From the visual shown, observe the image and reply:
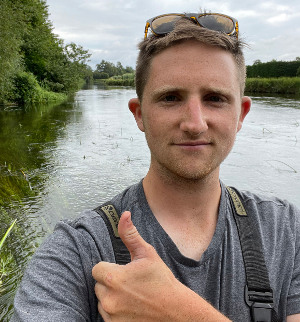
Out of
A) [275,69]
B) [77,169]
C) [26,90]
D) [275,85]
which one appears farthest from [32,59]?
[275,69]

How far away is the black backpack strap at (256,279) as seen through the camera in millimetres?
1302

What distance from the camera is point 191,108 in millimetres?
1473

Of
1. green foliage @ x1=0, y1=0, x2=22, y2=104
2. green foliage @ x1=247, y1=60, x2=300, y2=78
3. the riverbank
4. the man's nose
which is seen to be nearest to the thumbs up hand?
the man's nose

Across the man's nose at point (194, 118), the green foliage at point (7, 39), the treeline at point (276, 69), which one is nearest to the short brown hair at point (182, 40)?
the man's nose at point (194, 118)

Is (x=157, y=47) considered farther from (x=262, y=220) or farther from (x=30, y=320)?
(x=30, y=320)

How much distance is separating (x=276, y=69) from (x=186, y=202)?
48.9m

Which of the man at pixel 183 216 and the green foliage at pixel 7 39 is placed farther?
the green foliage at pixel 7 39

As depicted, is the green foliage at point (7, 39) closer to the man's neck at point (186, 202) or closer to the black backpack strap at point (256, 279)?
the man's neck at point (186, 202)

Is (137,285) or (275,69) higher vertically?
(275,69)

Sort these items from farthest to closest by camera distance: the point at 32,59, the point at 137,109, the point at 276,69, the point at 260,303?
the point at 276,69
the point at 32,59
the point at 137,109
the point at 260,303

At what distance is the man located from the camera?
118 cm

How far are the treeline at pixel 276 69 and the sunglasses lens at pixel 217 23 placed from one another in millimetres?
44523

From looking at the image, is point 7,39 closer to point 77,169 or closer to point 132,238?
point 77,169

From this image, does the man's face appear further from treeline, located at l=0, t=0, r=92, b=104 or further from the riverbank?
the riverbank
